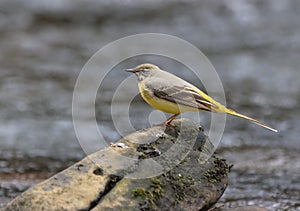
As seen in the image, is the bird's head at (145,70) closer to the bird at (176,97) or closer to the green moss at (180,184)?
the bird at (176,97)

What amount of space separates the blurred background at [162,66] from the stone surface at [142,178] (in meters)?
2.09

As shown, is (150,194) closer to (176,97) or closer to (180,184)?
(180,184)

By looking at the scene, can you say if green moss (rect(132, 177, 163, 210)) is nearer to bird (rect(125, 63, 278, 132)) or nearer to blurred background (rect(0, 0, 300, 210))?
bird (rect(125, 63, 278, 132))

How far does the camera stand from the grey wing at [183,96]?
19.3ft

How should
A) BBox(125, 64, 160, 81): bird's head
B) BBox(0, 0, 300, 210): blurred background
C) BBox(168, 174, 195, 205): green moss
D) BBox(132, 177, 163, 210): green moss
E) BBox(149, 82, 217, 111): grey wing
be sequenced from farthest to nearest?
1. BBox(0, 0, 300, 210): blurred background
2. BBox(125, 64, 160, 81): bird's head
3. BBox(149, 82, 217, 111): grey wing
4. BBox(168, 174, 195, 205): green moss
5. BBox(132, 177, 163, 210): green moss

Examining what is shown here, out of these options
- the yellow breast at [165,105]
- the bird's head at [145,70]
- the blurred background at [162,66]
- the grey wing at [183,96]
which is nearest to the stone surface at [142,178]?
the yellow breast at [165,105]

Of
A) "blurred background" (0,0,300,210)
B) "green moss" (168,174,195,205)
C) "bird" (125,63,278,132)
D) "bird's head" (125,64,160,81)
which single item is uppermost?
"blurred background" (0,0,300,210)

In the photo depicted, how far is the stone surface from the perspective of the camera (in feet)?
16.3

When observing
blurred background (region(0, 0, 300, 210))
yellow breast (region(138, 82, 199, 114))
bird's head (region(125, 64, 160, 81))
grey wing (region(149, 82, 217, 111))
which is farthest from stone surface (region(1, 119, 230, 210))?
blurred background (region(0, 0, 300, 210))

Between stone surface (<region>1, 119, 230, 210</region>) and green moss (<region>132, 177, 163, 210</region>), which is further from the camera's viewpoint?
green moss (<region>132, 177, 163, 210</region>)

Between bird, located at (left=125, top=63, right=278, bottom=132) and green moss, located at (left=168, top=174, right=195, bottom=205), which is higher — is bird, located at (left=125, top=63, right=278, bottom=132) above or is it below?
above

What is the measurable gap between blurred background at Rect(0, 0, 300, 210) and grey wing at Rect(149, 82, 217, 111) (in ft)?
7.17

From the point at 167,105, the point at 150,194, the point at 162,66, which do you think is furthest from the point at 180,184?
the point at 162,66

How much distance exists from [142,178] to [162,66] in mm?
9080
